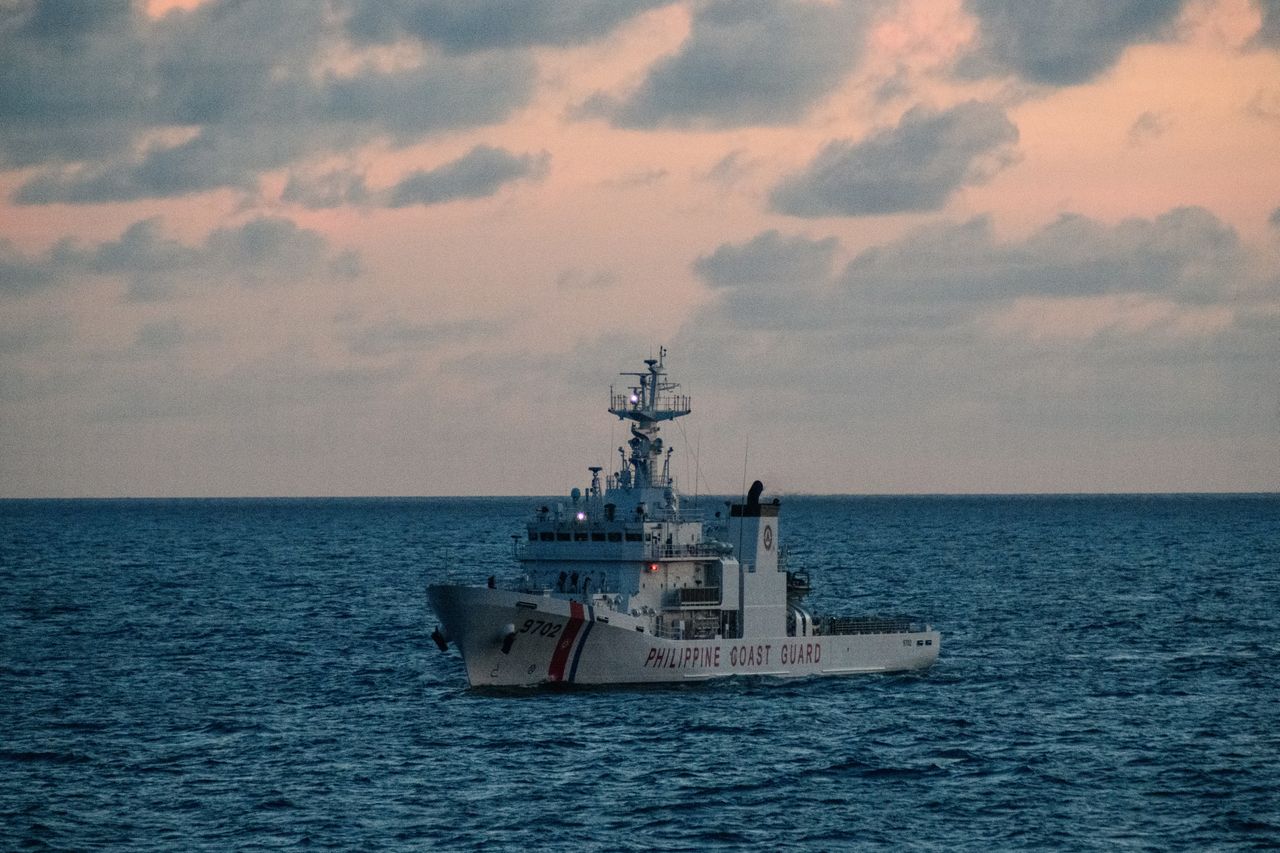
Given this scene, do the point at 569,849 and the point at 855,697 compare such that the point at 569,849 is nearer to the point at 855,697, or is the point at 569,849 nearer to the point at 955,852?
the point at 955,852

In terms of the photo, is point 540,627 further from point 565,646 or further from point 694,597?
point 694,597

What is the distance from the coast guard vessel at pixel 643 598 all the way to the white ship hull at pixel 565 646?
1.7 inches

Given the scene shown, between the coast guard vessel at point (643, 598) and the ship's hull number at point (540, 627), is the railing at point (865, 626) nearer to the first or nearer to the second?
the coast guard vessel at point (643, 598)

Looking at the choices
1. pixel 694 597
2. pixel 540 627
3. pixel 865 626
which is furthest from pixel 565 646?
pixel 865 626

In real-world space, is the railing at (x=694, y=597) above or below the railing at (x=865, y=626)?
above

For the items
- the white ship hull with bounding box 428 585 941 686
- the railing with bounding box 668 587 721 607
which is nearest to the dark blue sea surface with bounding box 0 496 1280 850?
the white ship hull with bounding box 428 585 941 686

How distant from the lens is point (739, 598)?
58.4 meters

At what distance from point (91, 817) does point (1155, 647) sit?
155 feet

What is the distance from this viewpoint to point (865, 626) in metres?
63.1

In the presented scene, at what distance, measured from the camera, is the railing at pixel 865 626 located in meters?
62.7

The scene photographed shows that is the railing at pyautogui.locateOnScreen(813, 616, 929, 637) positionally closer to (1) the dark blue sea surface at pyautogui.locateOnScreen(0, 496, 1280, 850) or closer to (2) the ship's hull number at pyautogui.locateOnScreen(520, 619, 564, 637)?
(1) the dark blue sea surface at pyautogui.locateOnScreen(0, 496, 1280, 850)

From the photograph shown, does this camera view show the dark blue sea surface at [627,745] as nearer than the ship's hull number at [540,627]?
Yes

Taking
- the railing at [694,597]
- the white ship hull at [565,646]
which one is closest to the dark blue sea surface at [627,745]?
the white ship hull at [565,646]

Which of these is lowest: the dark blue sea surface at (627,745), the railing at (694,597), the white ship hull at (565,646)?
the dark blue sea surface at (627,745)
